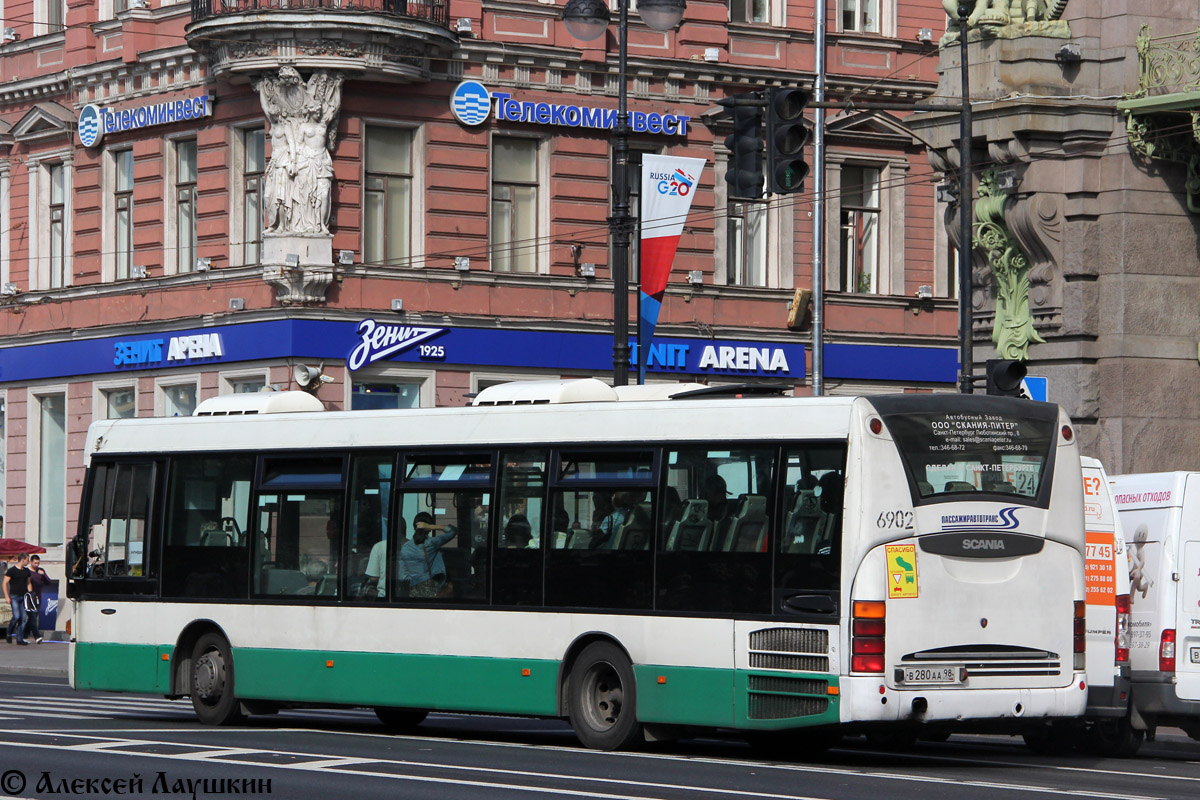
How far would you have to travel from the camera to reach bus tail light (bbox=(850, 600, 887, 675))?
15.5m

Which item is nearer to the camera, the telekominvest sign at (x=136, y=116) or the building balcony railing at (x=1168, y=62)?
the building balcony railing at (x=1168, y=62)

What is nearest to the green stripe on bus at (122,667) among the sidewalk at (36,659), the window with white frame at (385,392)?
the sidewalk at (36,659)

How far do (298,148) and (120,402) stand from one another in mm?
7122

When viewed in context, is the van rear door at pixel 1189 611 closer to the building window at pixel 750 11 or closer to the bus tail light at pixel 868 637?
the bus tail light at pixel 868 637

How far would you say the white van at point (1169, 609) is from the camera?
1755 centimetres

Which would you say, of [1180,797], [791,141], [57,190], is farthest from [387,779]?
[57,190]

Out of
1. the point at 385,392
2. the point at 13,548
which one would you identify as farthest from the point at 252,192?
the point at 13,548

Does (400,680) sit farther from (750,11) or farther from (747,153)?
(750,11)

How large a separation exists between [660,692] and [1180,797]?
4.23 m

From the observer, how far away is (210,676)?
66.3 feet

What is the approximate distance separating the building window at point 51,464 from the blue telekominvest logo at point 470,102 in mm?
9997

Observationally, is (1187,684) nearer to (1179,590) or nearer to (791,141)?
(1179,590)

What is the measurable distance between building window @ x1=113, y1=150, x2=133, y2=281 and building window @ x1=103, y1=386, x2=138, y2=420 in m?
2.10

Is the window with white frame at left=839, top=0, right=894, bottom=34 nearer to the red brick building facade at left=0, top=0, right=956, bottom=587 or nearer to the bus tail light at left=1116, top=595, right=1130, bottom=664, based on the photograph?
the red brick building facade at left=0, top=0, right=956, bottom=587
